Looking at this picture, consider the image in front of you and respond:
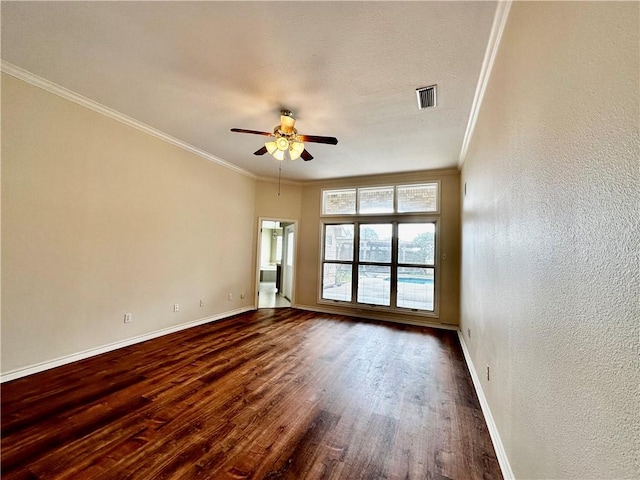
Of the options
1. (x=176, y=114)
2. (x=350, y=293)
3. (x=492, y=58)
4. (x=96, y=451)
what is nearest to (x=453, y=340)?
(x=350, y=293)

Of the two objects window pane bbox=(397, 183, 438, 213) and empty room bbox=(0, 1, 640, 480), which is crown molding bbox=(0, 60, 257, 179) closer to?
empty room bbox=(0, 1, 640, 480)

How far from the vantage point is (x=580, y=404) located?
2.73 ft

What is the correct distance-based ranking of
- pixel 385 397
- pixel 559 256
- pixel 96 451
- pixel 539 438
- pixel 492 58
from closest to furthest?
1. pixel 559 256
2. pixel 539 438
3. pixel 96 451
4. pixel 492 58
5. pixel 385 397

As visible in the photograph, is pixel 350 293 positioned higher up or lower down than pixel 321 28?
lower down

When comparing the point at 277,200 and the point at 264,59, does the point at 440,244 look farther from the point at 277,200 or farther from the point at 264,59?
the point at 264,59

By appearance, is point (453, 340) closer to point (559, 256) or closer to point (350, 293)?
point (350, 293)

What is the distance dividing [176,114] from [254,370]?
10.3 feet

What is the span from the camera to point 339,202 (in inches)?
229

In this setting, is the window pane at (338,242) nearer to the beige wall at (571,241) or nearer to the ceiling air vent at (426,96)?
the ceiling air vent at (426,96)

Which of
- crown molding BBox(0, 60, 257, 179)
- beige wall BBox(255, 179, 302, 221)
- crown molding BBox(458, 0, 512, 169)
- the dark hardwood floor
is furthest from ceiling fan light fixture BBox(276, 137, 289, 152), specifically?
beige wall BBox(255, 179, 302, 221)

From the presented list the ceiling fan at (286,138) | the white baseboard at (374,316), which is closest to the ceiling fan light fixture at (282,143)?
the ceiling fan at (286,138)

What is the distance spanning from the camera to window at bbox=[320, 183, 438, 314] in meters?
5.00

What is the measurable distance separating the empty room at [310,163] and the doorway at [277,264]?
163cm

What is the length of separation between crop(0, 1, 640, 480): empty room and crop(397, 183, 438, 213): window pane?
46 centimetres
